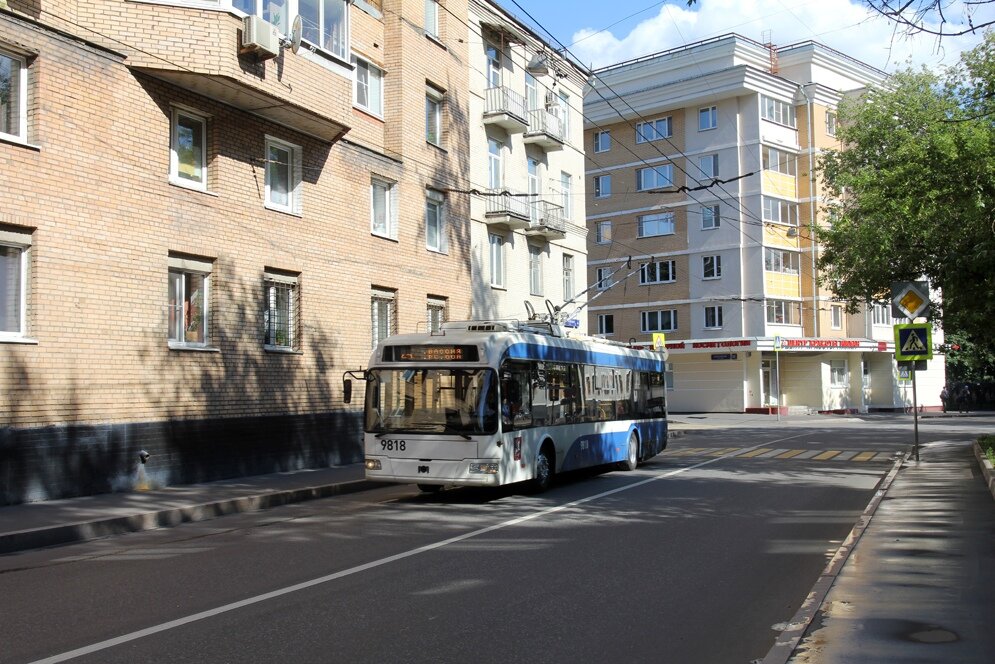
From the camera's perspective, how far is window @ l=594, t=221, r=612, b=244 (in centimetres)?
5356

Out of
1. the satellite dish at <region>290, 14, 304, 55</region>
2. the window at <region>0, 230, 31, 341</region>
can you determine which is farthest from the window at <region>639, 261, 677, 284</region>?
the window at <region>0, 230, 31, 341</region>

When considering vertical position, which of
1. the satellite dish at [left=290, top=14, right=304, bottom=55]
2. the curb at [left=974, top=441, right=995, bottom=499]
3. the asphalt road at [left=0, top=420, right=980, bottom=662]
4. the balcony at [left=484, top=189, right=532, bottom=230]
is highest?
the satellite dish at [left=290, top=14, right=304, bottom=55]

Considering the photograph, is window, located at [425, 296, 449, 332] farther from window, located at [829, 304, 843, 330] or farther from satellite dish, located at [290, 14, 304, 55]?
window, located at [829, 304, 843, 330]

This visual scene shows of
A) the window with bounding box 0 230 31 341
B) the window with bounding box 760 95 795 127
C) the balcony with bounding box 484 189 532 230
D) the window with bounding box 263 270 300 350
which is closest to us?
the window with bounding box 0 230 31 341

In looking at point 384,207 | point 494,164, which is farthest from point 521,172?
point 384,207

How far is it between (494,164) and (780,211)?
85.2 feet

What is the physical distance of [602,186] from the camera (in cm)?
5375

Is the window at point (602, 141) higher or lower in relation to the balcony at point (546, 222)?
higher

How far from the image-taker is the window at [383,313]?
22.3 m

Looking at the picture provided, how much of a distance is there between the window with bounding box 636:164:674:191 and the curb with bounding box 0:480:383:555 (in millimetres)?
38703

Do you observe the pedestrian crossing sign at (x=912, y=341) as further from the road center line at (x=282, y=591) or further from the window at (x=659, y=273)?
the window at (x=659, y=273)

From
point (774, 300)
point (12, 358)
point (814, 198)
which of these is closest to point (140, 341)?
point (12, 358)

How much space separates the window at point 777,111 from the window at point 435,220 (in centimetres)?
2878

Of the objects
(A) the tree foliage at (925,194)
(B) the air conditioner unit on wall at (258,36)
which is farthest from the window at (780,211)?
(B) the air conditioner unit on wall at (258,36)
